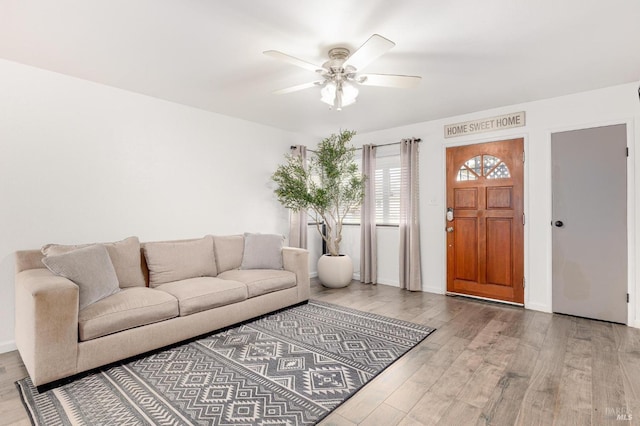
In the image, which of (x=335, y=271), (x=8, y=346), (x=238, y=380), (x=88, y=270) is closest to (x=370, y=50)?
(x=238, y=380)

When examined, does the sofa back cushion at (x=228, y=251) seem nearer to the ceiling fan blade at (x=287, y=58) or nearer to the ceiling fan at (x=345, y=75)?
the ceiling fan at (x=345, y=75)

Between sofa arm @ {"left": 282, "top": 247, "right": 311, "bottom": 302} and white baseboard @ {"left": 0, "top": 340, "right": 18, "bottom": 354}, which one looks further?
sofa arm @ {"left": 282, "top": 247, "right": 311, "bottom": 302}

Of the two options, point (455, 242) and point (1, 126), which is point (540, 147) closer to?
point (455, 242)

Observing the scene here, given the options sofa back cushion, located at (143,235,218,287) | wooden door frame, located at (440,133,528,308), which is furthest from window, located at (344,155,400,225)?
sofa back cushion, located at (143,235,218,287)

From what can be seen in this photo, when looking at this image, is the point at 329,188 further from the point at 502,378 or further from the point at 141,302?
the point at 502,378

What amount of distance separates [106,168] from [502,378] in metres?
4.15

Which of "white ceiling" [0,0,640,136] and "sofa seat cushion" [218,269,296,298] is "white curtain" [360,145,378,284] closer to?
"white ceiling" [0,0,640,136]

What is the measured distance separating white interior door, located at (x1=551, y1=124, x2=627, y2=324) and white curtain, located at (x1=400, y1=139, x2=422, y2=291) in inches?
66.9

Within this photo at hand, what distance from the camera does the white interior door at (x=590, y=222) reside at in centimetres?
349

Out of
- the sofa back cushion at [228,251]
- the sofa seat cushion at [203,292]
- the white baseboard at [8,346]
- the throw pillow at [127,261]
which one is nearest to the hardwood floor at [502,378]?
the white baseboard at [8,346]

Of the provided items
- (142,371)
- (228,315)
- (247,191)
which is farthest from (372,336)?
(247,191)

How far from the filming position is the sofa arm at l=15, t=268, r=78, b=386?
7.09 feet

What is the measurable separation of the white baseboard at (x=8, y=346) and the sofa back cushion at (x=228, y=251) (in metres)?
1.92

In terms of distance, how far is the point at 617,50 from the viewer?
2.71 metres
